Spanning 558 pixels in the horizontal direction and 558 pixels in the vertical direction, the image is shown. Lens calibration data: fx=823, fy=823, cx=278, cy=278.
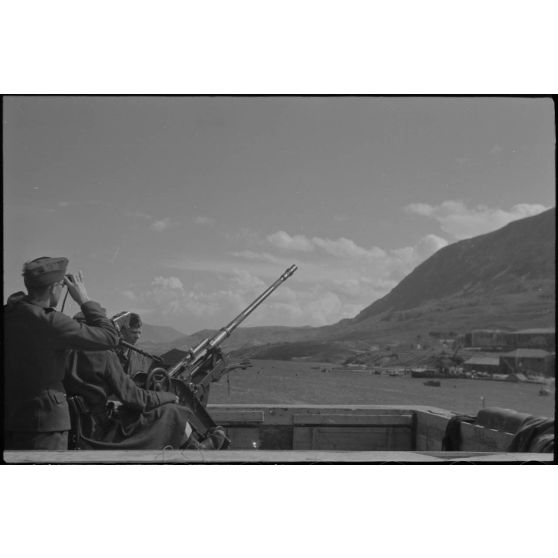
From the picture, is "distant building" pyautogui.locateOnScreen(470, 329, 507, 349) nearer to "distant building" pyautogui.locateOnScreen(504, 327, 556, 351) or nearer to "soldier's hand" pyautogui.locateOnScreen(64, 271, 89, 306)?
"distant building" pyautogui.locateOnScreen(504, 327, 556, 351)

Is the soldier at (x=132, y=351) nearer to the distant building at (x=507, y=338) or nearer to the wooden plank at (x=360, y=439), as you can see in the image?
the wooden plank at (x=360, y=439)

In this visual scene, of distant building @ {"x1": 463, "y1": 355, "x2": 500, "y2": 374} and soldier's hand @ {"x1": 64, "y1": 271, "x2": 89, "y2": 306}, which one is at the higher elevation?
soldier's hand @ {"x1": 64, "y1": 271, "x2": 89, "y2": 306}

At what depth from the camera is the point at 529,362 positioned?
8.12 m

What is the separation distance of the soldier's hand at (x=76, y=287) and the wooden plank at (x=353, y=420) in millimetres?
2525

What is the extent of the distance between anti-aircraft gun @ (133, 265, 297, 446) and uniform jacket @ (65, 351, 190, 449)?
25 cm

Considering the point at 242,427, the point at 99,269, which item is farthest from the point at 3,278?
the point at 242,427

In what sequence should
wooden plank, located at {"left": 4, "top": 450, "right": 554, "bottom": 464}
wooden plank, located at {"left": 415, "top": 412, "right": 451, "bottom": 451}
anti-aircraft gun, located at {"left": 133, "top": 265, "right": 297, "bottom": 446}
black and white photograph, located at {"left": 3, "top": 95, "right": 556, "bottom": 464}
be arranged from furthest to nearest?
wooden plank, located at {"left": 415, "top": 412, "right": 451, "bottom": 451} < anti-aircraft gun, located at {"left": 133, "top": 265, "right": 297, "bottom": 446} < black and white photograph, located at {"left": 3, "top": 95, "right": 556, "bottom": 464} < wooden plank, located at {"left": 4, "top": 450, "right": 554, "bottom": 464}

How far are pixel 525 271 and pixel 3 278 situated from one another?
5047 mm

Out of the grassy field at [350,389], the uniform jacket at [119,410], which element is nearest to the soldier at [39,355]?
the uniform jacket at [119,410]

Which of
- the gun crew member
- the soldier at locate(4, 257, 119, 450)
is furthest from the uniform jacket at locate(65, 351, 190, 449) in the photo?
the soldier at locate(4, 257, 119, 450)

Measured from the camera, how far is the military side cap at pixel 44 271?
7648 millimetres

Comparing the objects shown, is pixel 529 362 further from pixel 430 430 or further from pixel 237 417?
pixel 237 417

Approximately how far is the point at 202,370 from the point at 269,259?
1321mm

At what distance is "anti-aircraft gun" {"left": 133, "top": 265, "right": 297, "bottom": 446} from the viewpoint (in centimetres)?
812
